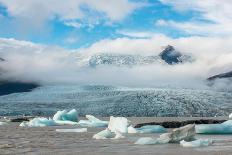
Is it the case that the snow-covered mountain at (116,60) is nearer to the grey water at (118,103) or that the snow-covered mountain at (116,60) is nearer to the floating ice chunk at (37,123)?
the grey water at (118,103)

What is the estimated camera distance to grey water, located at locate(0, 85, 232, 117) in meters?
90.2

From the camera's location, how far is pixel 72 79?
514 feet

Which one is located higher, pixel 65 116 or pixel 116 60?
pixel 116 60

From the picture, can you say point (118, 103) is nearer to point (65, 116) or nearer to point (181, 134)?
point (65, 116)

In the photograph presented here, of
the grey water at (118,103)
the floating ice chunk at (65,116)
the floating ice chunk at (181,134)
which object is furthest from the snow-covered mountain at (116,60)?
the floating ice chunk at (181,134)

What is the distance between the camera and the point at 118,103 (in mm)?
90562

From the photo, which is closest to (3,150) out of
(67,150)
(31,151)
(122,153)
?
(31,151)

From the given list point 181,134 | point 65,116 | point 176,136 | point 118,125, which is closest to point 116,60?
point 65,116

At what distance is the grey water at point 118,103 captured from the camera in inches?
3553

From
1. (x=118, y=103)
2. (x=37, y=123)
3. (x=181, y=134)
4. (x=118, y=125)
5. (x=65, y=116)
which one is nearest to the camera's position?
(x=181, y=134)

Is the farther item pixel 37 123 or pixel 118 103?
pixel 118 103

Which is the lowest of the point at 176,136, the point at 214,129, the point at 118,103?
the point at 214,129

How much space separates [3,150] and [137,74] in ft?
547

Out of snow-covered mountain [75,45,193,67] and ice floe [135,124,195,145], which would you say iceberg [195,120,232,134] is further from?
snow-covered mountain [75,45,193,67]
